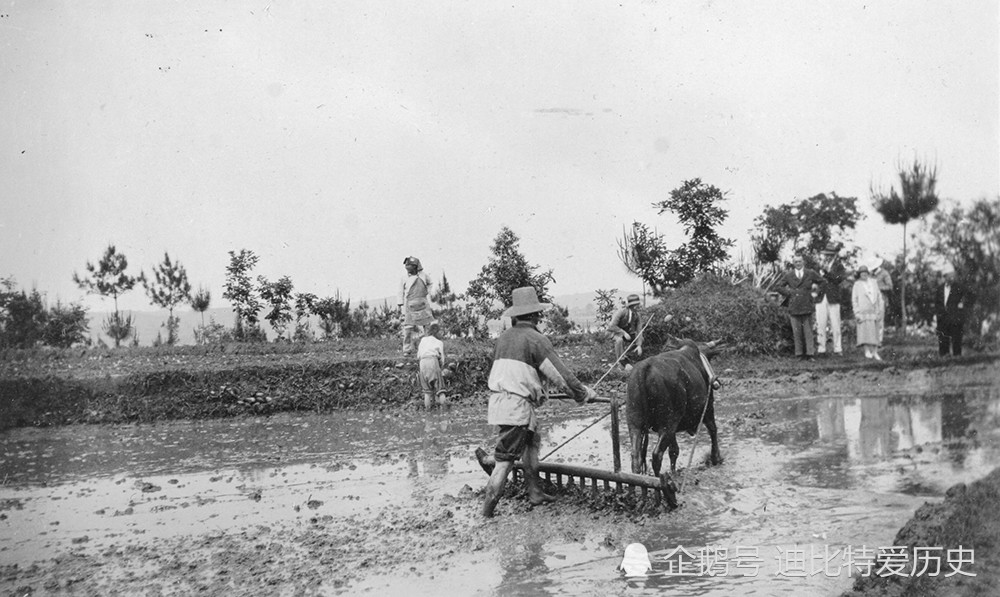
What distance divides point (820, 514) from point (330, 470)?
17.8ft

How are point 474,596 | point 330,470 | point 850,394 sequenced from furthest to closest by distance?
point 850,394, point 330,470, point 474,596

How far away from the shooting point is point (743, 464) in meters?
8.76

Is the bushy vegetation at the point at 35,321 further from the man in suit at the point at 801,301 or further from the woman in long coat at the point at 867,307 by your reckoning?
the woman in long coat at the point at 867,307

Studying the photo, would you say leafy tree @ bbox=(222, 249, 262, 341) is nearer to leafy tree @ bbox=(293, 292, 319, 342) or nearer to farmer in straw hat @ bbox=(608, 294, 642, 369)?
leafy tree @ bbox=(293, 292, 319, 342)

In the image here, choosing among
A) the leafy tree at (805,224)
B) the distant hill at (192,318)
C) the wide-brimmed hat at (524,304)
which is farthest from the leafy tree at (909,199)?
the wide-brimmed hat at (524,304)

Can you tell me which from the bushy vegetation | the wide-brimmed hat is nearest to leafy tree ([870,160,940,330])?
the wide-brimmed hat

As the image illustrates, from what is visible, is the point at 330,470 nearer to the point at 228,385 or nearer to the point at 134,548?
the point at 134,548

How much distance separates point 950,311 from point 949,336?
0.64 meters

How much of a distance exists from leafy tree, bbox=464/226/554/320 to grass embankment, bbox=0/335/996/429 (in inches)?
44.9

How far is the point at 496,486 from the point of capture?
7.24 m

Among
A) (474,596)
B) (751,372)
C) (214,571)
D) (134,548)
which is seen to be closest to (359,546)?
(214,571)

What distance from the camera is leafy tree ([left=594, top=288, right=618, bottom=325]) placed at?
57.3 ft

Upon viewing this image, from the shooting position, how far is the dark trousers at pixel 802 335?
15875mm

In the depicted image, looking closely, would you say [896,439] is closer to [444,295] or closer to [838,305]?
[838,305]
